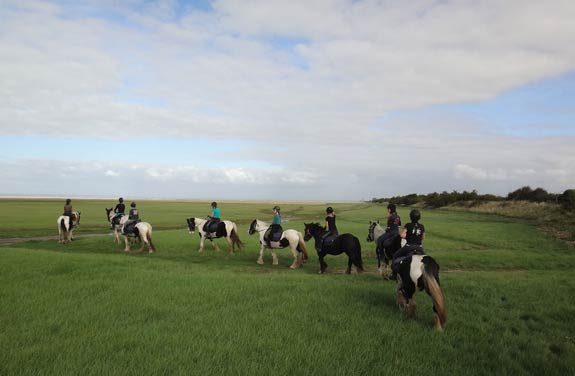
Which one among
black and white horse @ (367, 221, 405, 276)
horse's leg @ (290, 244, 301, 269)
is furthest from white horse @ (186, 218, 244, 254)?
black and white horse @ (367, 221, 405, 276)

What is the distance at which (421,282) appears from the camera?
6.81m

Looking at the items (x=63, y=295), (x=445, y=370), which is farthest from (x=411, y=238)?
(x=63, y=295)

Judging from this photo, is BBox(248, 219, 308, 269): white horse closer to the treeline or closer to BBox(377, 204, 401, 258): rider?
BBox(377, 204, 401, 258): rider

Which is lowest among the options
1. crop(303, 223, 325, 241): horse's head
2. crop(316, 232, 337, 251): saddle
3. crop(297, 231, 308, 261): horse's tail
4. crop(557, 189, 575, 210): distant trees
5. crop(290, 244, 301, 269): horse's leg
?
crop(290, 244, 301, 269): horse's leg

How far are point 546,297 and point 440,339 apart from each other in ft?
17.1

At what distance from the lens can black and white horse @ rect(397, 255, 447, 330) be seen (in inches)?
257

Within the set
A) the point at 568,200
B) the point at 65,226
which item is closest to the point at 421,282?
the point at 65,226

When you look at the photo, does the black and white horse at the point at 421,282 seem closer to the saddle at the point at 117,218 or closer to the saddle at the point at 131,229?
the saddle at the point at 131,229

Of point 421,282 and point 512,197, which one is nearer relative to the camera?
point 421,282

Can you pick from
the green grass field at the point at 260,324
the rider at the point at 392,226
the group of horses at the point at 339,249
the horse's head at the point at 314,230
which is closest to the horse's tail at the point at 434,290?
the group of horses at the point at 339,249

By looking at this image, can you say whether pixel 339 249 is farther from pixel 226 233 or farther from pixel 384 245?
pixel 226 233

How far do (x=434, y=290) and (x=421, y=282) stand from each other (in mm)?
357

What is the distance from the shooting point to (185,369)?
4.80 metres

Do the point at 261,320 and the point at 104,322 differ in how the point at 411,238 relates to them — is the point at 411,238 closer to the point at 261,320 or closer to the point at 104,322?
the point at 261,320
